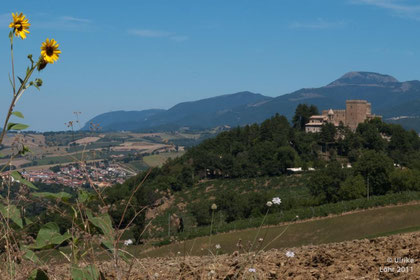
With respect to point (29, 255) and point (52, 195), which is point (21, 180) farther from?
point (29, 255)

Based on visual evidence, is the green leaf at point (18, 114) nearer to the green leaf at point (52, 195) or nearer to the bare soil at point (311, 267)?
the green leaf at point (52, 195)

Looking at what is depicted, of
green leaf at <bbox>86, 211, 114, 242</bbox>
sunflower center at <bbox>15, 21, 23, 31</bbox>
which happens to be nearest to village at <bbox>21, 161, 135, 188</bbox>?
green leaf at <bbox>86, 211, 114, 242</bbox>

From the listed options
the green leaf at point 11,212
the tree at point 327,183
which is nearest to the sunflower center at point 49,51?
the green leaf at point 11,212

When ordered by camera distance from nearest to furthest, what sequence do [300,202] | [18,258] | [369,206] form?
[18,258] → [369,206] → [300,202]

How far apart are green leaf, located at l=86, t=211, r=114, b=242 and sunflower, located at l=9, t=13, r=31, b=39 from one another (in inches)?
45.6

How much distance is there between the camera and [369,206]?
40.1 meters

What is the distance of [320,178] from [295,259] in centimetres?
5198

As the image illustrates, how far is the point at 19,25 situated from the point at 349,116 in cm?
8970

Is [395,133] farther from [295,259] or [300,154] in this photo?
[295,259]

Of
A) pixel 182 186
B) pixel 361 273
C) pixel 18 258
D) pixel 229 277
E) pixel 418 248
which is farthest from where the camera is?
pixel 182 186

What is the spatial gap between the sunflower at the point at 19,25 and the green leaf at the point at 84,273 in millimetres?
1395

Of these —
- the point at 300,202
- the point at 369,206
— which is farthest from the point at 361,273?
the point at 300,202

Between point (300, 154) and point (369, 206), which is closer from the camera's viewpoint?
point (369, 206)

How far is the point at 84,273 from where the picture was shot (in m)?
3.04
